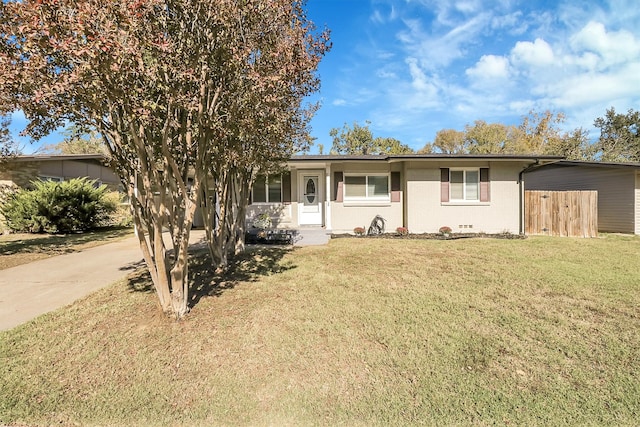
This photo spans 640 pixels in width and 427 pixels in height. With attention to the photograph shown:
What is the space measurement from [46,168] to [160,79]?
1652 cm

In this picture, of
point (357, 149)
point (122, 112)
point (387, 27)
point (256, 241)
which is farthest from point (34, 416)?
point (357, 149)

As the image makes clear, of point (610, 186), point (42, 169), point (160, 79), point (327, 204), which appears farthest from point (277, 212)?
point (610, 186)

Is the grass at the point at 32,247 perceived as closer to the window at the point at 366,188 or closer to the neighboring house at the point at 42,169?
the neighboring house at the point at 42,169

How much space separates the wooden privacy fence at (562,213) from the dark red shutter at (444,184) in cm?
A: 318

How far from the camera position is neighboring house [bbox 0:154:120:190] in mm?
13592

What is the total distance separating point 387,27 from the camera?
9.59 metres

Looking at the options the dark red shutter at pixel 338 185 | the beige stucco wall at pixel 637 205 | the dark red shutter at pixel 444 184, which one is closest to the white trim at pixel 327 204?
the dark red shutter at pixel 338 185

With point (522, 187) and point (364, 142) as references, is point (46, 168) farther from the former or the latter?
point (364, 142)

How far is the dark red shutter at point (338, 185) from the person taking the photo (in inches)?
472

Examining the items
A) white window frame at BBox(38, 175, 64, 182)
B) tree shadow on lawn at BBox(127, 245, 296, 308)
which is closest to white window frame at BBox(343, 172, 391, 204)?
tree shadow on lawn at BBox(127, 245, 296, 308)

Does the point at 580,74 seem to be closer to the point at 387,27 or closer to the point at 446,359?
the point at 387,27

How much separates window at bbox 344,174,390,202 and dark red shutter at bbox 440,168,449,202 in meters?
2.03

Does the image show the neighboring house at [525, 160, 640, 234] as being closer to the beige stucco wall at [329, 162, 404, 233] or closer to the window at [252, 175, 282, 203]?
the beige stucco wall at [329, 162, 404, 233]

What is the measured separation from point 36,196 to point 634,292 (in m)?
18.7
